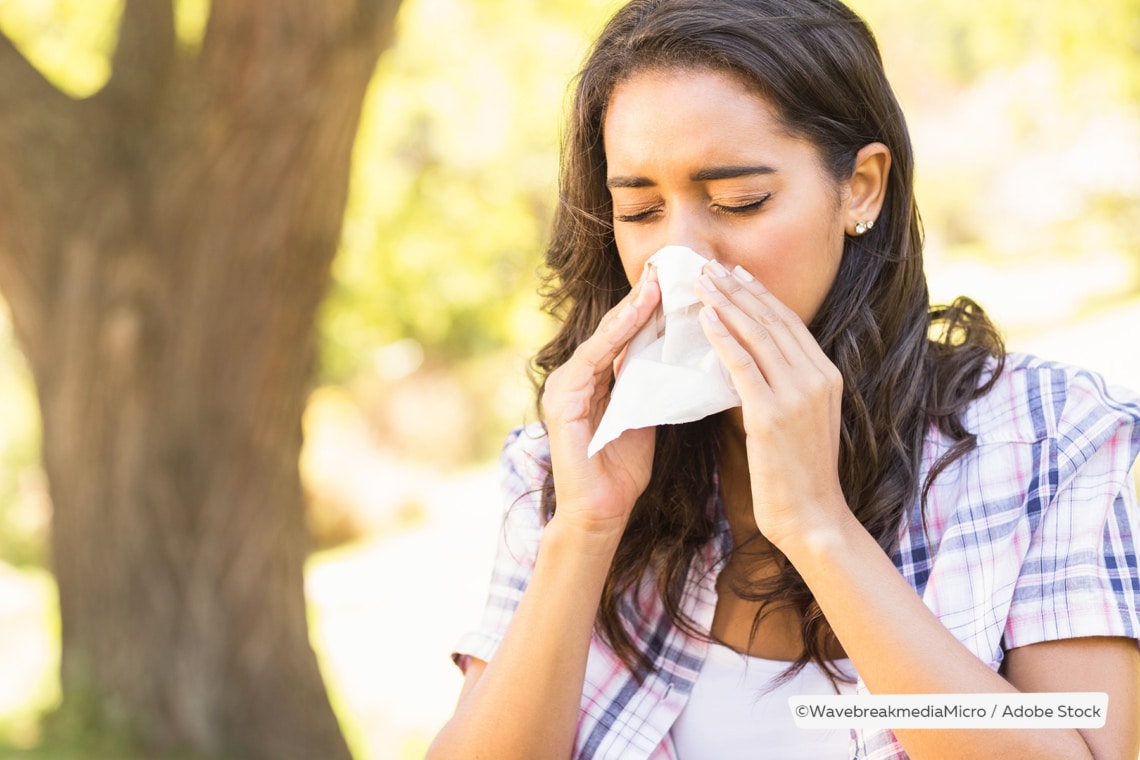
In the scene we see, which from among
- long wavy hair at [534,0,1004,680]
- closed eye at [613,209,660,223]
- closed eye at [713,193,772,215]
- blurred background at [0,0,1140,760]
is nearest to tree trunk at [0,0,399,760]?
long wavy hair at [534,0,1004,680]

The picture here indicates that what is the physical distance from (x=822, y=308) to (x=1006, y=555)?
1.83 ft

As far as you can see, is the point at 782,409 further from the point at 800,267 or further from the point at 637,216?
the point at 637,216

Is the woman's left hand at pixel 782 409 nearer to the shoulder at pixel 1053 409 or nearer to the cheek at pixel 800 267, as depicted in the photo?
the cheek at pixel 800 267

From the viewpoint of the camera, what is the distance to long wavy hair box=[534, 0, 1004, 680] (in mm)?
2146

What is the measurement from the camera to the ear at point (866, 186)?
2273mm

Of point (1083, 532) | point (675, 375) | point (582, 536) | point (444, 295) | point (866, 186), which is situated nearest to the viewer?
point (1083, 532)

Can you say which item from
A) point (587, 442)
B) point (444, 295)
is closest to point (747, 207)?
point (587, 442)

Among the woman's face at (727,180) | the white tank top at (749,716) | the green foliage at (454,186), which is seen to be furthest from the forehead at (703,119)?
the green foliage at (454,186)

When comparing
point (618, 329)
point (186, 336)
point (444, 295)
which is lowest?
point (618, 329)

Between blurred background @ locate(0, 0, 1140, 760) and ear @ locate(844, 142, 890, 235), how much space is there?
527 cm

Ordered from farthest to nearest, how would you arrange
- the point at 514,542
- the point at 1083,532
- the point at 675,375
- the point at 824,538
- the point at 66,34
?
the point at 66,34 → the point at 514,542 → the point at 675,375 → the point at 1083,532 → the point at 824,538

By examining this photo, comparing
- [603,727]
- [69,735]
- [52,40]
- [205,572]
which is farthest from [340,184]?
[52,40]

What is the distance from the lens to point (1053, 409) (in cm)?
209

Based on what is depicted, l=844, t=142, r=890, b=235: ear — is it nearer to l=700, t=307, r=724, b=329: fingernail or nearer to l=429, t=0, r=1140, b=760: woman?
l=429, t=0, r=1140, b=760: woman
